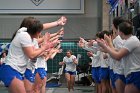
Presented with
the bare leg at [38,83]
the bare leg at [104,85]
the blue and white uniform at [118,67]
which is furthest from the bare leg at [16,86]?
the bare leg at [104,85]

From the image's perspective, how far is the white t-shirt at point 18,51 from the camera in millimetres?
4129

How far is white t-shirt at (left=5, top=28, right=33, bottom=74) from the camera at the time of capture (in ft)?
13.5

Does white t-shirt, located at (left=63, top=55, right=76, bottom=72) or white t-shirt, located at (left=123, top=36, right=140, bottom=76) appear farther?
white t-shirt, located at (left=63, top=55, right=76, bottom=72)

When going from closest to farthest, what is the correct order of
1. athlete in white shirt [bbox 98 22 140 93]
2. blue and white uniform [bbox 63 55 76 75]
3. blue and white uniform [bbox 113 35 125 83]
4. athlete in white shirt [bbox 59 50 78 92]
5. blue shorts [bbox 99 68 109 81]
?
athlete in white shirt [bbox 98 22 140 93] < blue and white uniform [bbox 113 35 125 83] < blue shorts [bbox 99 68 109 81] < athlete in white shirt [bbox 59 50 78 92] < blue and white uniform [bbox 63 55 76 75]

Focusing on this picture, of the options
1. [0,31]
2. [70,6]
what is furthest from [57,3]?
[0,31]

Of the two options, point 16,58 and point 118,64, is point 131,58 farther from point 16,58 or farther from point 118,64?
point 16,58

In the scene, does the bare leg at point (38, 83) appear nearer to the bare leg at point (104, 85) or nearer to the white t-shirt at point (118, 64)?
the bare leg at point (104, 85)

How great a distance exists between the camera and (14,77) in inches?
164

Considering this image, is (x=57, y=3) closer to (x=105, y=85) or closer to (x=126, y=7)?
(x=126, y=7)

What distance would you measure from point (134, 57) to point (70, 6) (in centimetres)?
1184

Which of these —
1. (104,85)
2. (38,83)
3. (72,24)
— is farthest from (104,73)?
(72,24)

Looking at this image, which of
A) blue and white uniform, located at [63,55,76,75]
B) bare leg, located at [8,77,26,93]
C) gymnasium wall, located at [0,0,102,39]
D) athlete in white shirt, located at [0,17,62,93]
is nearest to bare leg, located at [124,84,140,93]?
athlete in white shirt, located at [0,17,62,93]

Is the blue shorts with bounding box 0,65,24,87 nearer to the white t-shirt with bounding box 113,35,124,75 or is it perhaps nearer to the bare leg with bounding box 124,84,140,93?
the bare leg with bounding box 124,84,140,93

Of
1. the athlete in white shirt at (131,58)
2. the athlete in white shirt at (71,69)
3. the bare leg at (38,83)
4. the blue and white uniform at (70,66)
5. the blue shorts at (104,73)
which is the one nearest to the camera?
the athlete in white shirt at (131,58)
